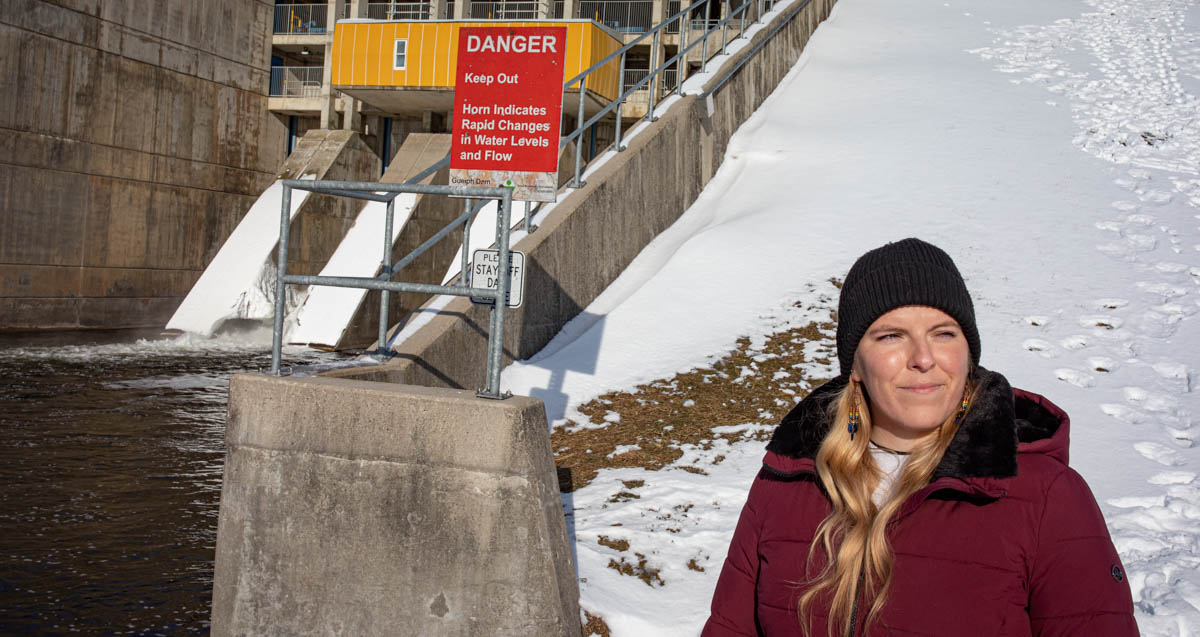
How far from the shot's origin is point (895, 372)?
1965mm

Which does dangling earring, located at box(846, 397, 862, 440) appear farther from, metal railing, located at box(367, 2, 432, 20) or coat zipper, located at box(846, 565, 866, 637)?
metal railing, located at box(367, 2, 432, 20)

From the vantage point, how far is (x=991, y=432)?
6.06 feet

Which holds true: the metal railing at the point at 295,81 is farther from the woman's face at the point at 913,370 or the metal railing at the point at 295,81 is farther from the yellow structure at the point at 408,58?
the woman's face at the point at 913,370

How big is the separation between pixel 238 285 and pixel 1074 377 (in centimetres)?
1864

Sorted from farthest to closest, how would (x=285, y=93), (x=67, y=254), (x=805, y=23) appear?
(x=285, y=93) → (x=67, y=254) → (x=805, y=23)

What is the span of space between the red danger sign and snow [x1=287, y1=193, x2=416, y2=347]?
10.7 meters

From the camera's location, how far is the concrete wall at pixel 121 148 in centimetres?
2167

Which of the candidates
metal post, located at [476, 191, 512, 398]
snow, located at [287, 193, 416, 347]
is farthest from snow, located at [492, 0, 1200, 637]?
snow, located at [287, 193, 416, 347]

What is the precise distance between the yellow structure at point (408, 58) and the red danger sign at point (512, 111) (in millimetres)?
20061

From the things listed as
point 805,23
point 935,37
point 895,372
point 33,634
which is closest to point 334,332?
point 805,23

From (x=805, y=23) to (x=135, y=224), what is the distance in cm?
1733

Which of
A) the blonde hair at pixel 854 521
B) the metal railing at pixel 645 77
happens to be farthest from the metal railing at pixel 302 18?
the blonde hair at pixel 854 521

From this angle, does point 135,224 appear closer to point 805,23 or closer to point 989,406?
point 805,23

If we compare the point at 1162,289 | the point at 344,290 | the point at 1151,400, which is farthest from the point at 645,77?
the point at 1151,400
